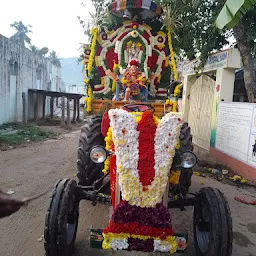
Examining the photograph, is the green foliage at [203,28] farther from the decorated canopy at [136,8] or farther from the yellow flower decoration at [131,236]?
the yellow flower decoration at [131,236]

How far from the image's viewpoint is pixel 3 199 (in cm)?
173

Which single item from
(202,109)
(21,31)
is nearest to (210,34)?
(202,109)

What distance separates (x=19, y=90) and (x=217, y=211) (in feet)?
49.7

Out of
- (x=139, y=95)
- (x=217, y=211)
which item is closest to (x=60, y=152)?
(x=139, y=95)

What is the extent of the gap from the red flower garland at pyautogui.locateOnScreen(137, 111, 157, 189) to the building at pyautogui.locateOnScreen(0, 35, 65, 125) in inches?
475

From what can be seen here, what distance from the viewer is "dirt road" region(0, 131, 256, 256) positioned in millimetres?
3482

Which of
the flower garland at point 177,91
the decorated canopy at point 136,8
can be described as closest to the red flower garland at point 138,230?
the flower garland at point 177,91

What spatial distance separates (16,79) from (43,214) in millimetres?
12538

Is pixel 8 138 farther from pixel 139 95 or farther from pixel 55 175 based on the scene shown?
pixel 139 95

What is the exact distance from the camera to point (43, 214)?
4332mm

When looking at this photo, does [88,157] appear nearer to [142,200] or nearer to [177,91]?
[142,200]

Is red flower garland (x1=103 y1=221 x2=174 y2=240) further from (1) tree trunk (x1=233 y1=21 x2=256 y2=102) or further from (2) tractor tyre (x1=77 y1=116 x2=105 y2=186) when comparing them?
(1) tree trunk (x1=233 y1=21 x2=256 y2=102)

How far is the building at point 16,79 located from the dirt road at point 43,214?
22.0ft

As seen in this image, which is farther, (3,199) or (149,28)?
(149,28)
